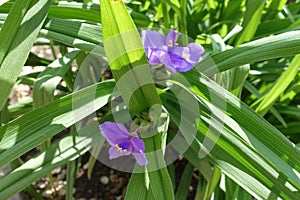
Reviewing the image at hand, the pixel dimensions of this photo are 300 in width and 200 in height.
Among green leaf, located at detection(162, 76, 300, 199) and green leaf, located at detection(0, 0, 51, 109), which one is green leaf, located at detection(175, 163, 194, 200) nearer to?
green leaf, located at detection(162, 76, 300, 199)

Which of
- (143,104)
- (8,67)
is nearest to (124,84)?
(143,104)

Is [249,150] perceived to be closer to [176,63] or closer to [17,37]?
[176,63]

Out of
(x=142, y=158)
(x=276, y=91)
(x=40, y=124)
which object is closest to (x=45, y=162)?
(x=40, y=124)

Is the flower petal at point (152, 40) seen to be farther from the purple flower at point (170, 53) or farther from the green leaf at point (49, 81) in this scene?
the green leaf at point (49, 81)

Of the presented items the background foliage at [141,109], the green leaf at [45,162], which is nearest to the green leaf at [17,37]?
the background foliage at [141,109]

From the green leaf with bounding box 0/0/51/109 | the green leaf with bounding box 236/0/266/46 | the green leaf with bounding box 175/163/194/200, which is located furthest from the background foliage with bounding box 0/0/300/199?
the green leaf with bounding box 175/163/194/200

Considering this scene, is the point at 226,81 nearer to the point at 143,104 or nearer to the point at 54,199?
the point at 143,104
